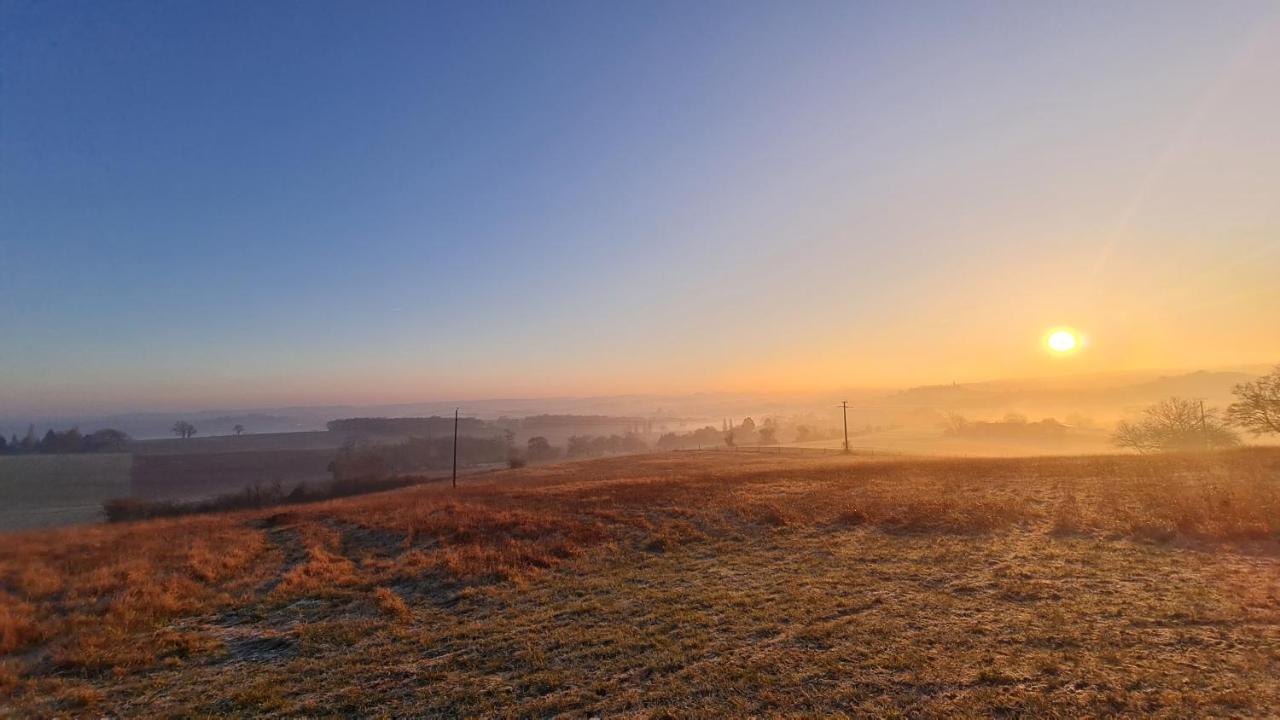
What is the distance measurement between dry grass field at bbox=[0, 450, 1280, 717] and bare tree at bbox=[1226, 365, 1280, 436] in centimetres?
3531

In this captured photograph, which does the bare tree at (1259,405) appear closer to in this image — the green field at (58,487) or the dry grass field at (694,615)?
the dry grass field at (694,615)

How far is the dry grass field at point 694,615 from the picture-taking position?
6.96 meters

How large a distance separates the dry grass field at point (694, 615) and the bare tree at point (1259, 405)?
116 ft

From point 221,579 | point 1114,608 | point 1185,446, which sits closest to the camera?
point 1114,608

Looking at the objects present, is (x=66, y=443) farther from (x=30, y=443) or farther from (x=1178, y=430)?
(x=1178, y=430)

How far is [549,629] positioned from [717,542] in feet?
27.4

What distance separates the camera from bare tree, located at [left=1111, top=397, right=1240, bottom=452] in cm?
5569

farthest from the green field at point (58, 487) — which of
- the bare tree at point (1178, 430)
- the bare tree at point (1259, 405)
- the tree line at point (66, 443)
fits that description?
the bare tree at point (1178, 430)

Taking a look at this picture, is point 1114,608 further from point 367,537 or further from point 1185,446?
point 1185,446

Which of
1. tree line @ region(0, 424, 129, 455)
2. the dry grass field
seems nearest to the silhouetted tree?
tree line @ region(0, 424, 129, 455)

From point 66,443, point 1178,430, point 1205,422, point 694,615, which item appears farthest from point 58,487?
point 1205,422

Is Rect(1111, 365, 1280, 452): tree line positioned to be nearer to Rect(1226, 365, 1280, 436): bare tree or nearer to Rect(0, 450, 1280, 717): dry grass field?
Rect(1226, 365, 1280, 436): bare tree

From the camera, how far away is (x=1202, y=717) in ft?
18.9

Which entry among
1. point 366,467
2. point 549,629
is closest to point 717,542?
point 549,629
